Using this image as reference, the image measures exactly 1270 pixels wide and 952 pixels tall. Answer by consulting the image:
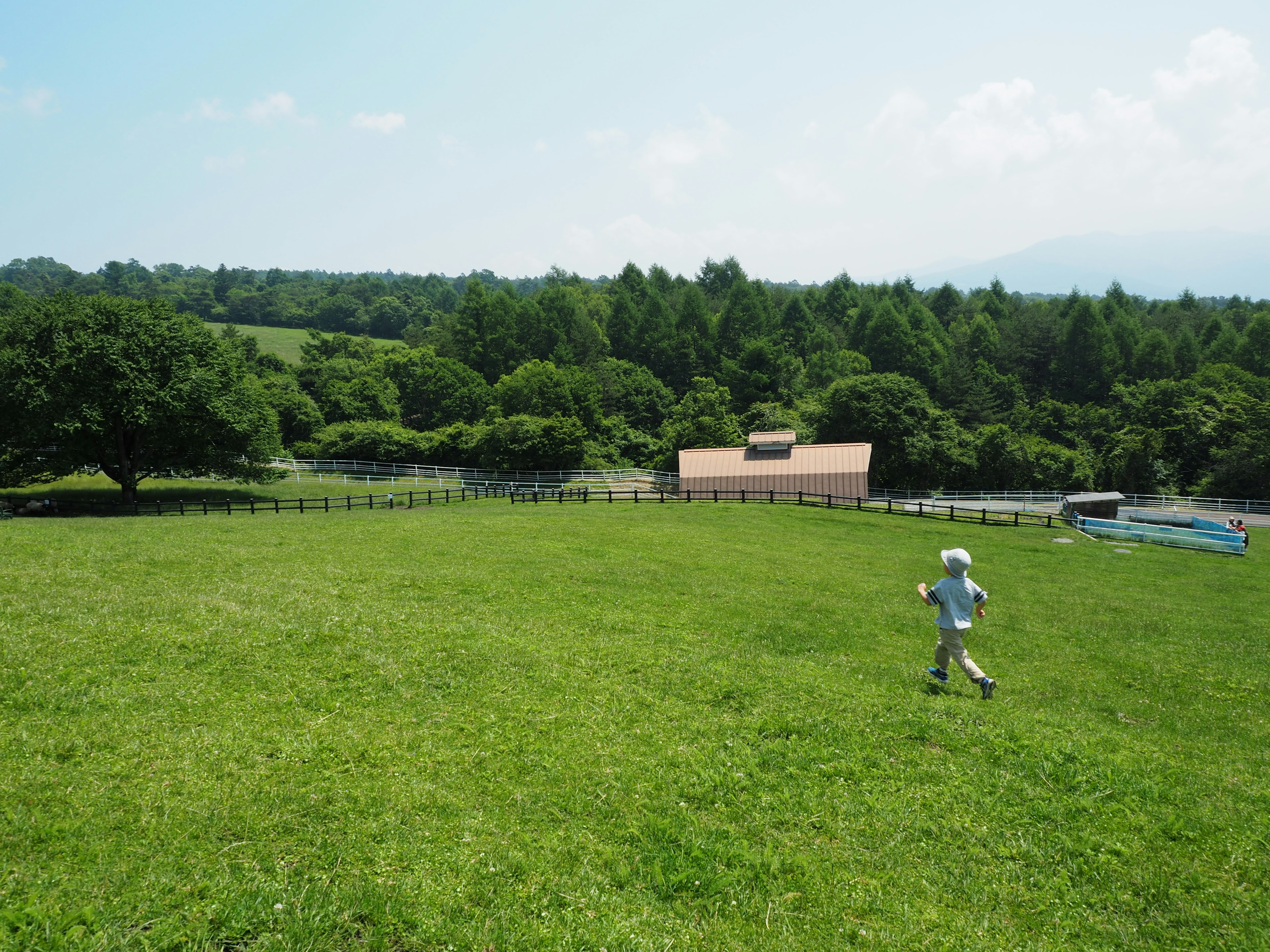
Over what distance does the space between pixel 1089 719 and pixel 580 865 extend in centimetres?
908

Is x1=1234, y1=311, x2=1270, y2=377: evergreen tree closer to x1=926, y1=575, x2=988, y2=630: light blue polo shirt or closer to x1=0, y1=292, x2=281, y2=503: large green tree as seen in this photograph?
x1=926, y1=575, x2=988, y2=630: light blue polo shirt

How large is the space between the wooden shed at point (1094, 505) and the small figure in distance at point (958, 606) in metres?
37.7

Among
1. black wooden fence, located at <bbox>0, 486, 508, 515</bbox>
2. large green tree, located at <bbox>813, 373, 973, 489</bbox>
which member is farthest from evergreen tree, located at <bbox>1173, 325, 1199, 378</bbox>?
black wooden fence, located at <bbox>0, 486, 508, 515</bbox>

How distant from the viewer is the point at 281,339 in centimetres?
14838

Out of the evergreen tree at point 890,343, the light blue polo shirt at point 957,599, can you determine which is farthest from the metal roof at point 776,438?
the evergreen tree at point 890,343

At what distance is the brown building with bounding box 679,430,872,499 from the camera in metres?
48.3

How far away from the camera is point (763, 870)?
22.8ft

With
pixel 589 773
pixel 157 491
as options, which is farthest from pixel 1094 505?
pixel 157 491

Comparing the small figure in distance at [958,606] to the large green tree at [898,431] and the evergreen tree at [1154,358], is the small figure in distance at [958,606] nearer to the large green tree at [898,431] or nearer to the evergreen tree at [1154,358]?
the large green tree at [898,431]

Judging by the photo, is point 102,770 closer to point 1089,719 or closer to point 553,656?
point 553,656

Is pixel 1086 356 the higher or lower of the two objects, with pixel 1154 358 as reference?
higher

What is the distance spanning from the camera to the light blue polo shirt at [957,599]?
37.4 ft

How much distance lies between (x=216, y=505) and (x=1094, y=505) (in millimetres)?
53815

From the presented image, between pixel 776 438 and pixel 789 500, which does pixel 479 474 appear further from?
pixel 789 500
